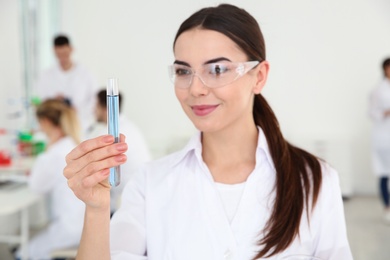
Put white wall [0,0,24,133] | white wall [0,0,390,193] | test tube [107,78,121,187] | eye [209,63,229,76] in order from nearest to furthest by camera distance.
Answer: test tube [107,78,121,187] → eye [209,63,229,76] → white wall [0,0,24,133] → white wall [0,0,390,193]

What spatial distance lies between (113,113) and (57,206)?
177 cm

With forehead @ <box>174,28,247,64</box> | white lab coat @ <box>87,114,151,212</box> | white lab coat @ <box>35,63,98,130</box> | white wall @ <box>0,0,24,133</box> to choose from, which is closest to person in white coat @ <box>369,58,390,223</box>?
white lab coat @ <box>87,114,151,212</box>

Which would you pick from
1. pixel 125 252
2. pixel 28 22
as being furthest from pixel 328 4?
pixel 28 22

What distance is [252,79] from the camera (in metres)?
0.96

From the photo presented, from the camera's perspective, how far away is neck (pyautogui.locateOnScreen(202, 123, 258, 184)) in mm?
1042

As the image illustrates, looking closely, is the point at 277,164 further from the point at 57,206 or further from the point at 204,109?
the point at 57,206

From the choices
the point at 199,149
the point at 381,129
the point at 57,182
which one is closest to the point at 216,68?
the point at 199,149

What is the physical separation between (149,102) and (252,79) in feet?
12.1

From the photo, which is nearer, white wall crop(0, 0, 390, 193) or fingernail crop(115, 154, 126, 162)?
fingernail crop(115, 154, 126, 162)

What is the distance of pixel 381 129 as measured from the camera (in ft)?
12.2

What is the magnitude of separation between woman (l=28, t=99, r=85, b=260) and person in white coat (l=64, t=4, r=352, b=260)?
1236 mm

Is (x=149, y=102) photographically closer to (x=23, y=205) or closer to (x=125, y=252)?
(x=23, y=205)

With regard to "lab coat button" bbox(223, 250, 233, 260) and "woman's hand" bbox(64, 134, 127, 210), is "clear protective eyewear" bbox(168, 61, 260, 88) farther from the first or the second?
"lab coat button" bbox(223, 250, 233, 260)

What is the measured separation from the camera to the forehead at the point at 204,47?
90 cm
